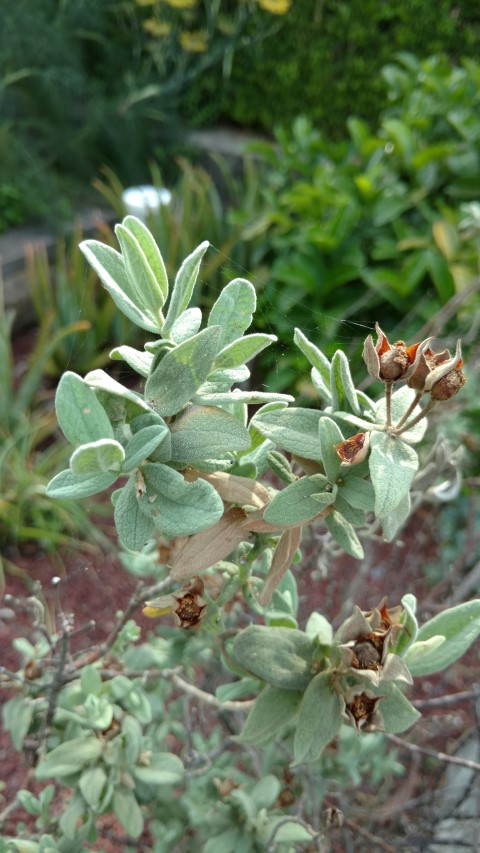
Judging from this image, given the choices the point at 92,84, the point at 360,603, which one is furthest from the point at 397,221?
the point at 92,84

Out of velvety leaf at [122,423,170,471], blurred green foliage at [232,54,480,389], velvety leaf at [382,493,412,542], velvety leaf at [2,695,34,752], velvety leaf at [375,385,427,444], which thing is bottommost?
blurred green foliage at [232,54,480,389]

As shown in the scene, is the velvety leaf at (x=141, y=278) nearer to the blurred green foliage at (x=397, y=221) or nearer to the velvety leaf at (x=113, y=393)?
the velvety leaf at (x=113, y=393)

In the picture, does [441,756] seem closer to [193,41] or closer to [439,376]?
[439,376]

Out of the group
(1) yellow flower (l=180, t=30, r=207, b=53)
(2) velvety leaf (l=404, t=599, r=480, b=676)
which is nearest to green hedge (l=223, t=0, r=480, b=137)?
(1) yellow flower (l=180, t=30, r=207, b=53)

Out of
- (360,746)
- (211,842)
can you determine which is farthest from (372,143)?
(211,842)

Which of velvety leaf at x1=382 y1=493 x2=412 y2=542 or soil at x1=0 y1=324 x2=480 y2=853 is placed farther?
soil at x1=0 y1=324 x2=480 y2=853

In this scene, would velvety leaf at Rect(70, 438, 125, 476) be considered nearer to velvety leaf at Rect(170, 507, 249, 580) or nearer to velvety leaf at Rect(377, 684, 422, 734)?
velvety leaf at Rect(170, 507, 249, 580)
